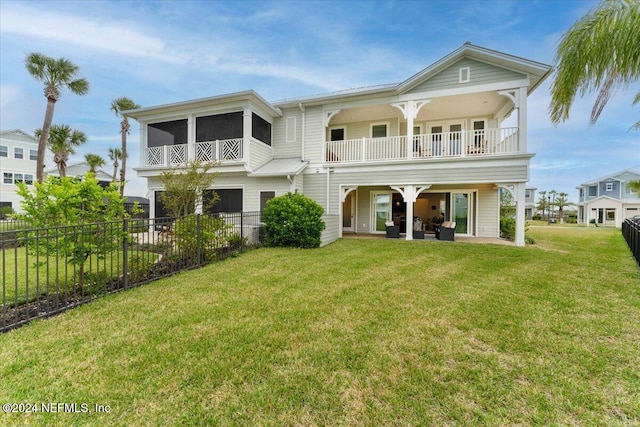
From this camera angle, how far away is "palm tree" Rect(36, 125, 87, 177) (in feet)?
61.2

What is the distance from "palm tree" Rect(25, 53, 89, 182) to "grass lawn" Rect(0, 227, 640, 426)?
18.4m

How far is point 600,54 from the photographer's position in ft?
16.5

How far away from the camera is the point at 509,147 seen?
10.8 metres

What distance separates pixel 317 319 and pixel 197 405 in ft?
6.33

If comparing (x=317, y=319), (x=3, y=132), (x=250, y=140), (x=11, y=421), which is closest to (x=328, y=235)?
(x=250, y=140)

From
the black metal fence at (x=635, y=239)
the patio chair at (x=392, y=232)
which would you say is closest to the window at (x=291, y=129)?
the patio chair at (x=392, y=232)

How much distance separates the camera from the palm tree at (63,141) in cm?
1864

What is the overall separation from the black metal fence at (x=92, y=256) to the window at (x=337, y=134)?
7.78 m

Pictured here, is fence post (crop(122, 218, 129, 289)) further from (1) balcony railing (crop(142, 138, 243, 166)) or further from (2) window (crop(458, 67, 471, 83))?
(2) window (crop(458, 67, 471, 83))

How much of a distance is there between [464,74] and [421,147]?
3209mm

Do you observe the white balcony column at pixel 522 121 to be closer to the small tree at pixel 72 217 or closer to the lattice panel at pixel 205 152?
the small tree at pixel 72 217

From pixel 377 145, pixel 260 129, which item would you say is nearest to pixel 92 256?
pixel 260 129

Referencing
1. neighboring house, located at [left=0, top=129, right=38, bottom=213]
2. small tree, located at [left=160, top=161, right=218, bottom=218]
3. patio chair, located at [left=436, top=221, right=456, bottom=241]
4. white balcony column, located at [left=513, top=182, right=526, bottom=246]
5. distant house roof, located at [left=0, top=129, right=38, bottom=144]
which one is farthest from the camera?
distant house roof, located at [left=0, top=129, right=38, bottom=144]

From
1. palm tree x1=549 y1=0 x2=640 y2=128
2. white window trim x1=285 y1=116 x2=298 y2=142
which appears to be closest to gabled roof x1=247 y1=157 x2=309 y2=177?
white window trim x1=285 y1=116 x2=298 y2=142
